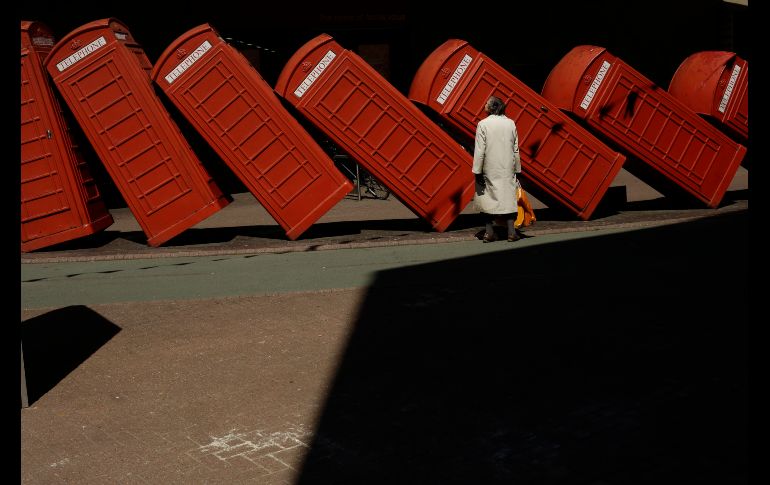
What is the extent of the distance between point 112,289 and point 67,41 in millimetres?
3614

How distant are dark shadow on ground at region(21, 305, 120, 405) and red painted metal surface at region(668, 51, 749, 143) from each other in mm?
9120

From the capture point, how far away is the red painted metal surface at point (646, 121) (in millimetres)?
13047

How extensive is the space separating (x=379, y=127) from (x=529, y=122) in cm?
200

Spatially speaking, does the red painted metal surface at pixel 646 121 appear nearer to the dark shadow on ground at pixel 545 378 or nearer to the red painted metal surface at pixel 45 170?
the dark shadow on ground at pixel 545 378

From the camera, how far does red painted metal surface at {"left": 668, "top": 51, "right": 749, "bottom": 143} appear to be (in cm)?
1394

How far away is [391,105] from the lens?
40.3ft

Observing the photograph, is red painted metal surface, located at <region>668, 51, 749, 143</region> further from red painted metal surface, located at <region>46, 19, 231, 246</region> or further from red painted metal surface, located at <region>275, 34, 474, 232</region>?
red painted metal surface, located at <region>46, 19, 231, 246</region>

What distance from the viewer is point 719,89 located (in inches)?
549

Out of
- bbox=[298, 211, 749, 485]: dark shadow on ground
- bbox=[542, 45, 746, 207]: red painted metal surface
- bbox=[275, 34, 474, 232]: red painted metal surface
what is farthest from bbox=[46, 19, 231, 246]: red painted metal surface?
bbox=[542, 45, 746, 207]: red painted metal surface

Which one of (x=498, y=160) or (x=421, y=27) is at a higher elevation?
(x=421, y=27)

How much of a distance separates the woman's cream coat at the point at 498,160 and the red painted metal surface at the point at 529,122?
91cm

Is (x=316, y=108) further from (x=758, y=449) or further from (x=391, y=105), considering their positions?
(x=758, y=449)

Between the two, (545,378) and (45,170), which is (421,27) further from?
(545,378)

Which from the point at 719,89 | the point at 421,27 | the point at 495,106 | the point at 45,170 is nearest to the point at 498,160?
the point at 495,106
